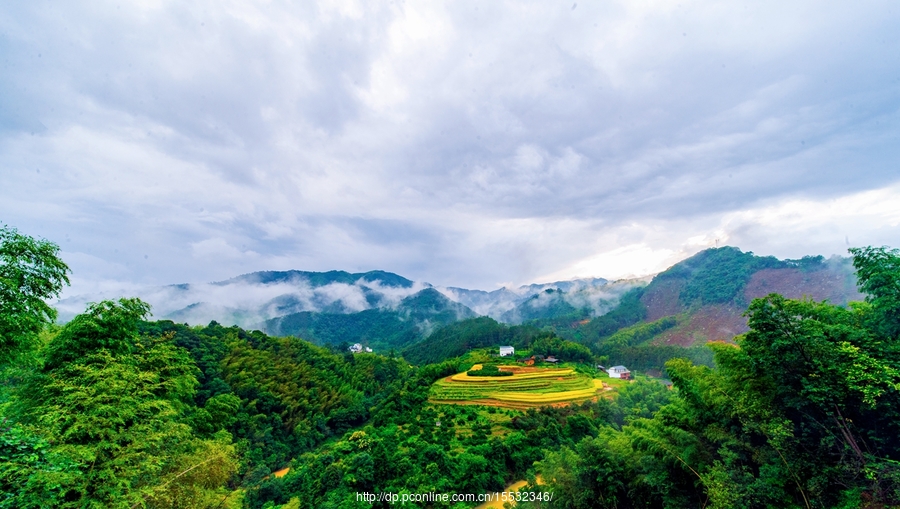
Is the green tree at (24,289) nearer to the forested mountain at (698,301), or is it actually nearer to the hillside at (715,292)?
the forested mountain at (698,301)

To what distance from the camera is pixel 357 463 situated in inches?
817

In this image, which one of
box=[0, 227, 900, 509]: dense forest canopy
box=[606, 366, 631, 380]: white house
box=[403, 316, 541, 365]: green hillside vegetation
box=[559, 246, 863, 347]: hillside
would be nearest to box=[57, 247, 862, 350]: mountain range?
box=[559, 246, 863, 347]: hillside

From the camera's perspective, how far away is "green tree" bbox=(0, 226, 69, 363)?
283 inches

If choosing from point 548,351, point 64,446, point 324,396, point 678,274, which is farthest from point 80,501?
point 678,274

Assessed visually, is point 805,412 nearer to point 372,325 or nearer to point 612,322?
Result: point 612,322

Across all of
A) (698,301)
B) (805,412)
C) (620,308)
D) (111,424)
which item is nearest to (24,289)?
(111,424)

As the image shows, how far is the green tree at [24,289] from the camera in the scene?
7.18 metres

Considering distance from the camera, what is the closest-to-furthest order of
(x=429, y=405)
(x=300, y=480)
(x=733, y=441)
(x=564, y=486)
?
(x=733, y=441) → (x=564, y=486) → (x=300, y=480) → (x=429, y=405)

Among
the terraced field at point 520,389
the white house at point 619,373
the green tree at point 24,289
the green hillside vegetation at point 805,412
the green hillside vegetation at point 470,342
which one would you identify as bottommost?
the white house at point 619,373

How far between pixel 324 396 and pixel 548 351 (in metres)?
37.2

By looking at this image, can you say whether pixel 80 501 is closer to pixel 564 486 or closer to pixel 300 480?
pixel 564 486

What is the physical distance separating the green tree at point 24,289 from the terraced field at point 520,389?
33223mm

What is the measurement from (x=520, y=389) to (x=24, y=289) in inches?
1577

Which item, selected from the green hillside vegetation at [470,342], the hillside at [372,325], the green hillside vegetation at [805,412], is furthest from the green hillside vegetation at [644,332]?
the green hillside vegetation at [805,412]
